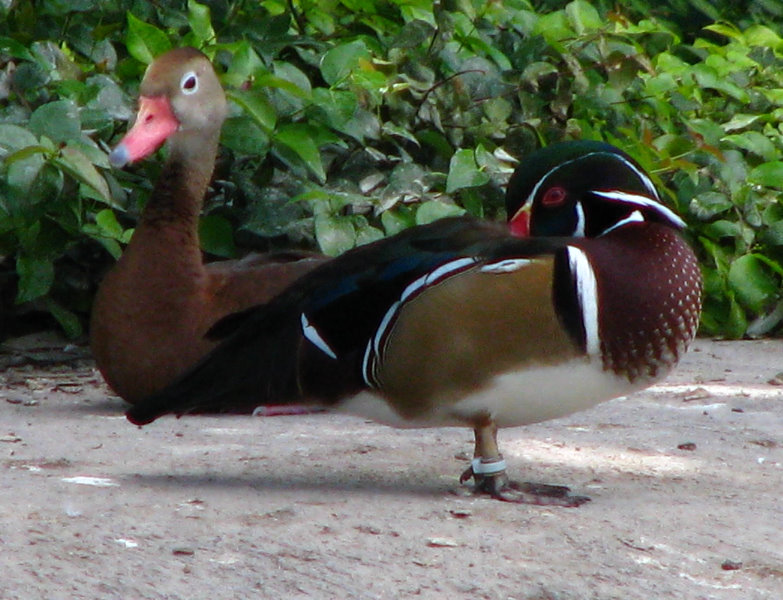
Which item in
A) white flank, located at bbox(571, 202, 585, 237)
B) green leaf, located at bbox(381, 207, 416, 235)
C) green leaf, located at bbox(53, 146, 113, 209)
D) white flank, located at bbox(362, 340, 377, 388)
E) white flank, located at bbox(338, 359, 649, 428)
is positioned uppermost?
green leaf, located at bbox(53, 146, 113, 209)

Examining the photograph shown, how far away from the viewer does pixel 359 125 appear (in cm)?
525

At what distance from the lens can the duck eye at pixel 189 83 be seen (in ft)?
14.2

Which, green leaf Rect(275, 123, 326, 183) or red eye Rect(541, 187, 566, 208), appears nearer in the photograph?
red eye Rect(541, 187, 566, 208)

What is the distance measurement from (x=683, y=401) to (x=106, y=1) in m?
2.72

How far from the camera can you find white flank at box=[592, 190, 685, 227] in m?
3.04

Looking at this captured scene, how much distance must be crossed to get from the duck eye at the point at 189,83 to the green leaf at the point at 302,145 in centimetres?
59

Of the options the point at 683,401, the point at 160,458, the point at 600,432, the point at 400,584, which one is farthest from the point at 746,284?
the point at 400,584

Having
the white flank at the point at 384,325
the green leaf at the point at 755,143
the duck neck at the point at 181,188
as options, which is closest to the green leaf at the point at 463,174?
the duck neck at the point at 181,188

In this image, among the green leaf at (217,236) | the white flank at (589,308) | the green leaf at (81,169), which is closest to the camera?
the white flank at (589,308)

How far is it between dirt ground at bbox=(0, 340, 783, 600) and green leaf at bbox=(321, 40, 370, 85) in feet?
5.03

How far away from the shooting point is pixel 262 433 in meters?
3.91

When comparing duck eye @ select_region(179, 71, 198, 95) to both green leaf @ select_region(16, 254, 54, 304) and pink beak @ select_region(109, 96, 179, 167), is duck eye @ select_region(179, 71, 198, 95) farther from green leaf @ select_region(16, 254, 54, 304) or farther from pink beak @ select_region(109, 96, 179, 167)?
green leaf @ select_region(16, 254, 54, 304)

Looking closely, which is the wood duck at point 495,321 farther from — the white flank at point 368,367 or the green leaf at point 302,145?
the green leaf at point 302,145

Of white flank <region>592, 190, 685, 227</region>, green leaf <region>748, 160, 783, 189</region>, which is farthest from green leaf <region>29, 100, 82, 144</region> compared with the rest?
green leaf <region>748, 160, 783, 189</region>
